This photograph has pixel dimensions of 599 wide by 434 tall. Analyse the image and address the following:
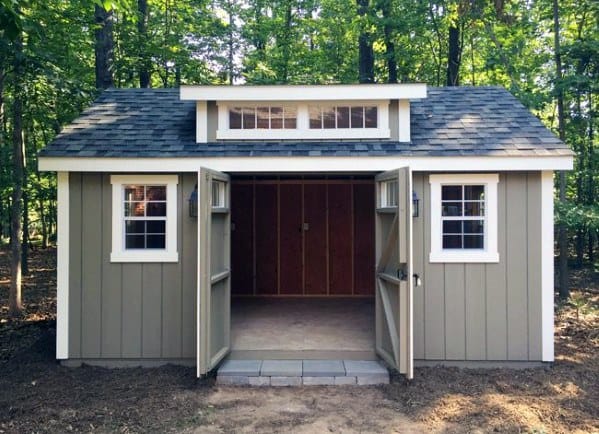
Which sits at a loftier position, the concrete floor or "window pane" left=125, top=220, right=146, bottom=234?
"window pane" left=125, top=220, right=146, bottom=234

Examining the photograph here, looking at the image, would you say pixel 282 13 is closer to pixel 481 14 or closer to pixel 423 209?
pixel 481 14

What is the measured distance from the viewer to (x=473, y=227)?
555cm

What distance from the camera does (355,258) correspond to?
28.5 ft

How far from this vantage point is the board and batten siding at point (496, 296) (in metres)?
5.43

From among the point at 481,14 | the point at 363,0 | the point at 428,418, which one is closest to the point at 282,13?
the point at 363,0

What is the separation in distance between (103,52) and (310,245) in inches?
250

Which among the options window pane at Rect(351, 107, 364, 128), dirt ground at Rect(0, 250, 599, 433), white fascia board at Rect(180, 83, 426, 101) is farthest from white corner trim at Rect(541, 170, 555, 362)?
window pane at Rect(351, 107, 364, 128)

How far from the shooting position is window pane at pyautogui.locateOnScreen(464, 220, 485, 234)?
5.54m

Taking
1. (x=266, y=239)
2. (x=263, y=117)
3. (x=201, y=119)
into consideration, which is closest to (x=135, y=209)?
(x=201, y=119)

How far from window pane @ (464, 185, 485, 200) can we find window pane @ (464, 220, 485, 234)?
0.95 feet

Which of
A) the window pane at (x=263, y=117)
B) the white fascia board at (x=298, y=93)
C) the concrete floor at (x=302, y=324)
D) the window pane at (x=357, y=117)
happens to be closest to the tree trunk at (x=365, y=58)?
the concrete floor at (x=302, y=324)

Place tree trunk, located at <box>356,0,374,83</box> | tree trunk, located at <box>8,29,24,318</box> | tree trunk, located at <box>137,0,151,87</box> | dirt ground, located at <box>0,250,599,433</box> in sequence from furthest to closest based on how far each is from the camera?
tree trunk, located at <box>356,0,374,83</box>, tree trunk, located at <box>137,0,151,87</box>, tree trunk, located at <box>8,29,24,318</box>, dirt ground, located at <box>0,250,599,433</box>

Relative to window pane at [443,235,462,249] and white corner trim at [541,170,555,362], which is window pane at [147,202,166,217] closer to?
window pane at [443,235,462,249]

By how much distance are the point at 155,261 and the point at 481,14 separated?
9551 mm
